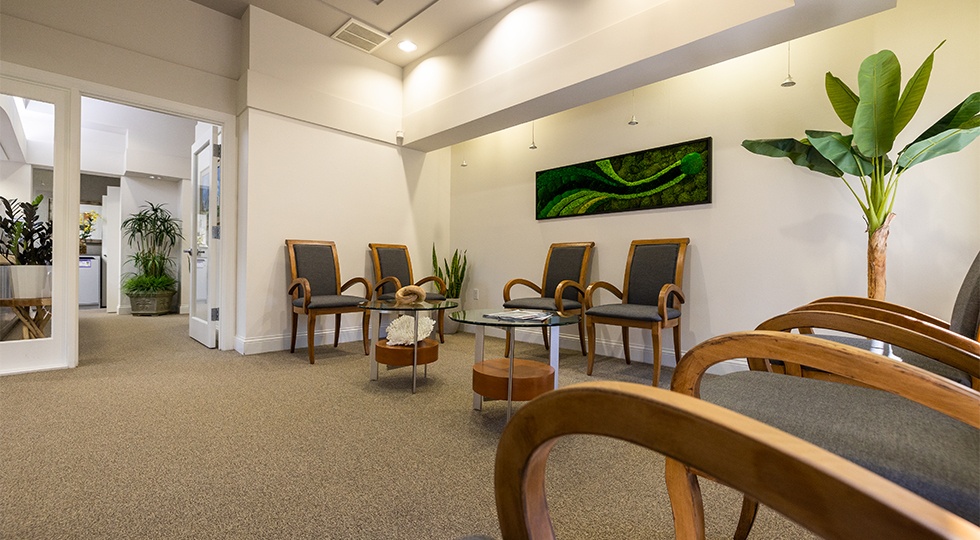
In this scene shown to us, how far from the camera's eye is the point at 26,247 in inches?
119

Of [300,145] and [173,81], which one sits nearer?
[173,81]

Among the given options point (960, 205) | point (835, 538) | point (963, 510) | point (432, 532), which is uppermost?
point (960, 205)

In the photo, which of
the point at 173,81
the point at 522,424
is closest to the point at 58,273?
the point at 173,81

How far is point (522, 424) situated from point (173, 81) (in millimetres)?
4377

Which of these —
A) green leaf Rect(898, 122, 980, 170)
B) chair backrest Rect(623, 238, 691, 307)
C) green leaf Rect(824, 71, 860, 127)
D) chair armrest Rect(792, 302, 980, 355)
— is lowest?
chair armrest Rect(792, 302, 980, 355)

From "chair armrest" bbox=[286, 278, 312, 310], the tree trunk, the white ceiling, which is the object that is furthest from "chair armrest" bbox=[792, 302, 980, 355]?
the white ceiling

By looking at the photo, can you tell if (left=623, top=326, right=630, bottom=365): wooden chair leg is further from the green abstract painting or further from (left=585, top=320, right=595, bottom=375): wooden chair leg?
the green abstract painting

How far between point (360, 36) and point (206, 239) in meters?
2.44

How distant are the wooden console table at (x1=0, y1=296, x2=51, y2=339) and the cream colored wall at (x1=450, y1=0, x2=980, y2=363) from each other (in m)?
3.80

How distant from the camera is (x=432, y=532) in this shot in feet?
4.12

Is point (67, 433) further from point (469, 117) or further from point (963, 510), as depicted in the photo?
point (469, 117)

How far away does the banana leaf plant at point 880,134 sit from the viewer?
1987 millimetres

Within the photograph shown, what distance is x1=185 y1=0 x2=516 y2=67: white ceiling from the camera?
3592 mm

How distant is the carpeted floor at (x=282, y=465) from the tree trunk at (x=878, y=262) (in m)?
1.25
